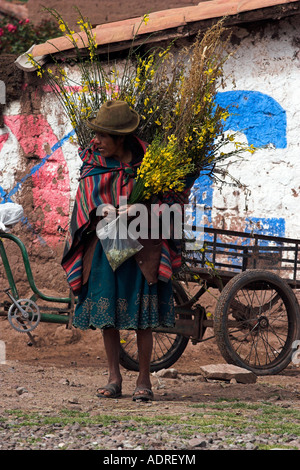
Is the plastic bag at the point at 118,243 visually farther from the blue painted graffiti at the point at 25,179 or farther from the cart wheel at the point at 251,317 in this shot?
the blue painted graffiti at the point at 25,179

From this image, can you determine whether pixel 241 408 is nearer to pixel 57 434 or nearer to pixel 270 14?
pixel 57 434

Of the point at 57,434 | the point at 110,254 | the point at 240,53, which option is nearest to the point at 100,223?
the point at 110,254

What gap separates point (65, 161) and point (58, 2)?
4.00 metres

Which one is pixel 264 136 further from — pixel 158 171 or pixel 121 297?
pixel 121 297

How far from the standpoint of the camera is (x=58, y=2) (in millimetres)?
10578

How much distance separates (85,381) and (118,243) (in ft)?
4.40

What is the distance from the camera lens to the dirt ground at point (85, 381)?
4430 mm

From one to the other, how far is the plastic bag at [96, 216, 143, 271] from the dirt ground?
2.78ft

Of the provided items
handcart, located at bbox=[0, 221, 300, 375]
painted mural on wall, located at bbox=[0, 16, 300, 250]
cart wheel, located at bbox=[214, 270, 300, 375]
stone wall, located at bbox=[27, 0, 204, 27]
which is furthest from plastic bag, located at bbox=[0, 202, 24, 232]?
stone wall, located at bbox=[27, 0, 204, 27]

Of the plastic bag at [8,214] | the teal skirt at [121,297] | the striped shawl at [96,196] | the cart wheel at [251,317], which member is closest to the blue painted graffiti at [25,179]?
the plastic bag at [8,214]

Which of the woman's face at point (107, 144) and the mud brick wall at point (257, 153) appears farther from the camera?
the mud brick wall at point (257, 153)

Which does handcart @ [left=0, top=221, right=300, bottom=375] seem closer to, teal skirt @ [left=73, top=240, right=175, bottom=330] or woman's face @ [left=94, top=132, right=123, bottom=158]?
teal skirt @ [left=73, top=240, right=175, bottom=330]

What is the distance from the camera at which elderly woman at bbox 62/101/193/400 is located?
4.46m
